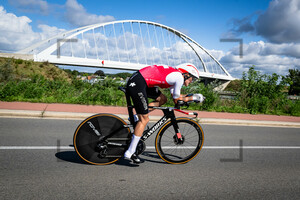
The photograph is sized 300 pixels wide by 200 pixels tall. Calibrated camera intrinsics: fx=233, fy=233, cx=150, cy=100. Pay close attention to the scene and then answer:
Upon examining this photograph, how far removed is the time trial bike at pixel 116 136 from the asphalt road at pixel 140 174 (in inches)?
8.8

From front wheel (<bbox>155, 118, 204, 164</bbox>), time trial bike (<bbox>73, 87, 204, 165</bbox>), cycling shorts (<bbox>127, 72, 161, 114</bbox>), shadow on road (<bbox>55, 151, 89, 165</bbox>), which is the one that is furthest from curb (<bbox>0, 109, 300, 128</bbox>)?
cycling shorts (<bbox>127, 72, 161, 114</bbox>)

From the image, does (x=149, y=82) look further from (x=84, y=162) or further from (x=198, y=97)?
(x=84, y=162)

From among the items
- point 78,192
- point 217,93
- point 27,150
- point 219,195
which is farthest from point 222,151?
point 217,93

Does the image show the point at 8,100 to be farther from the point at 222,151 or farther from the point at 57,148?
the point at 222,151

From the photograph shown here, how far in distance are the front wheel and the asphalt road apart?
0.60 ft

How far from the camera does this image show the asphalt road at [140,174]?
9.84 feet

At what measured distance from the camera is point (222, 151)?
5.42 m

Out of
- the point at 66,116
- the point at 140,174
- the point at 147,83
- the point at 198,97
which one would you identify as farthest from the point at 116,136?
the point at 66,116

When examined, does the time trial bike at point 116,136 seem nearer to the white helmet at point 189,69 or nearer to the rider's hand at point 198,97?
the rider's hand at point 198,97

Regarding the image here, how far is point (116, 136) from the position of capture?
3857mm

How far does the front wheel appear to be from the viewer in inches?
160

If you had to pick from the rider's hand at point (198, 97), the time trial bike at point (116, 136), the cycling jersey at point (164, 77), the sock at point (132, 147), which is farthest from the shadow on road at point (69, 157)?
the rider's hand at point (198, 97)

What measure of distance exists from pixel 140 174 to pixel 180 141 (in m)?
0.93

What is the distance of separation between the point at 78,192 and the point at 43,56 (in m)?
57.7
